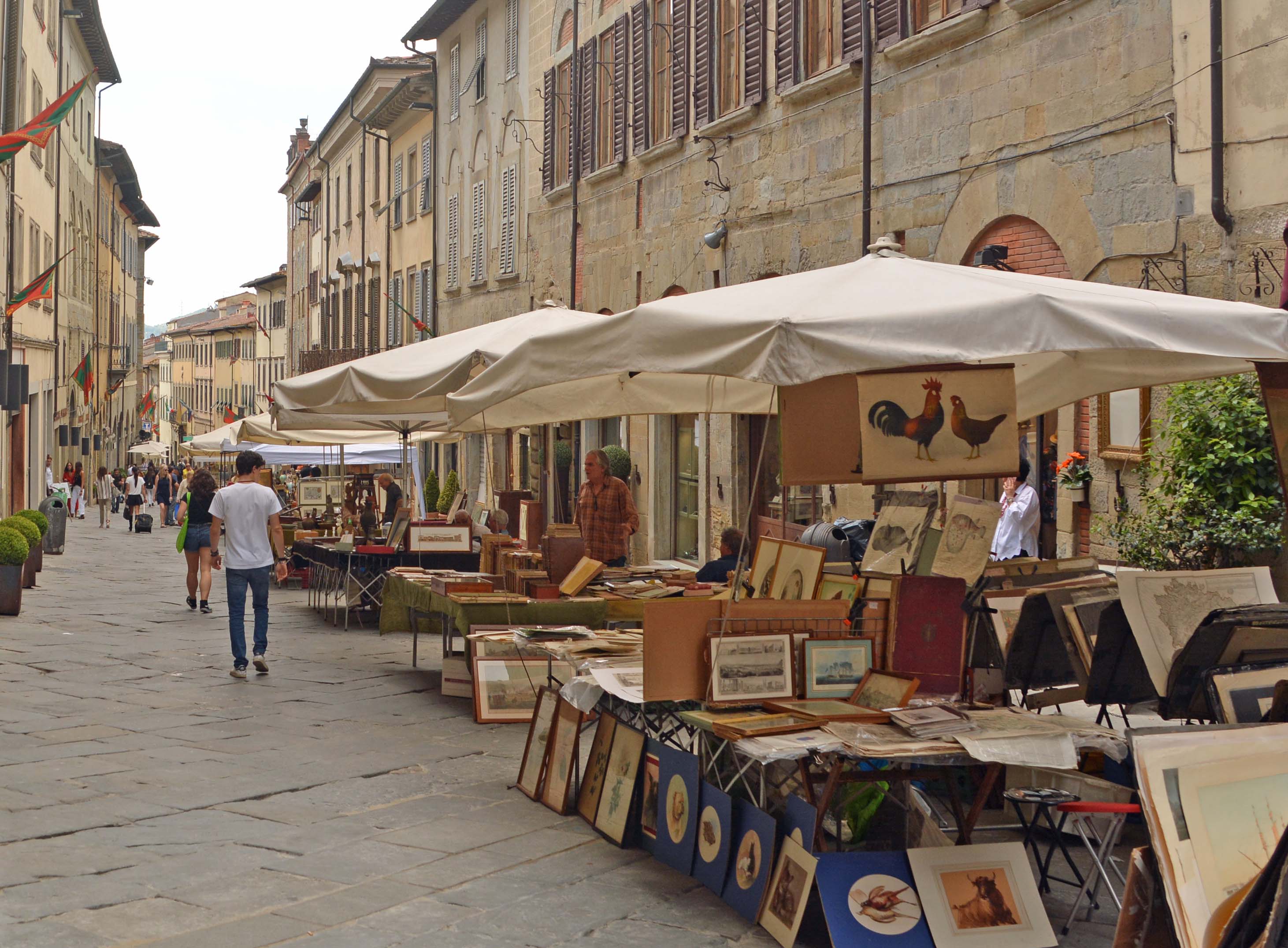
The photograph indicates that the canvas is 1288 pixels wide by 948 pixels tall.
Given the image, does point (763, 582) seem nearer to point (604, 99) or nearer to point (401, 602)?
point (401, 602)

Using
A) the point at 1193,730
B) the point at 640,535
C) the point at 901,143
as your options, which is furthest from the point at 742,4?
the point at 1193,730

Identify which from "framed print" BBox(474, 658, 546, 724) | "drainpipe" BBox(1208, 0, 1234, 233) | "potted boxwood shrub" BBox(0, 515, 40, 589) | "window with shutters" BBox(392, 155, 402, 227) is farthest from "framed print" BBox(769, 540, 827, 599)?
"window with shutters" BBox(392, 155, 402, 227)

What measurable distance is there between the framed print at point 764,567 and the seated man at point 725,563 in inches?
101

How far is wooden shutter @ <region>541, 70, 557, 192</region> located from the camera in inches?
883

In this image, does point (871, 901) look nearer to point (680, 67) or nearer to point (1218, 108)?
point (1218, 108)

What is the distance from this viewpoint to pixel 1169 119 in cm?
957

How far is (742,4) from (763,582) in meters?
11.1

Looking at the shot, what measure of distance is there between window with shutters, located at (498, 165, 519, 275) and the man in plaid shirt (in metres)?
14.0

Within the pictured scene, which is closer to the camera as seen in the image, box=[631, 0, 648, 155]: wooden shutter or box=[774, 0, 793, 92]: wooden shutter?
box=[774, 0, 793, 92]: wooden shutter

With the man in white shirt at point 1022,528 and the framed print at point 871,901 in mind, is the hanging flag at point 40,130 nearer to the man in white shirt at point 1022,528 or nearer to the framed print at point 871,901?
the man in white shirt at point 1022,528

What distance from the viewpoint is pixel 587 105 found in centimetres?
2080

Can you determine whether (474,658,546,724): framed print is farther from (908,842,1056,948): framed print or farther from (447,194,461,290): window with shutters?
(447,194,461,290): window with shutters

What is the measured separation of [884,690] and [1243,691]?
4.00 feet

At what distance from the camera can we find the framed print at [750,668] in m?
5.12
